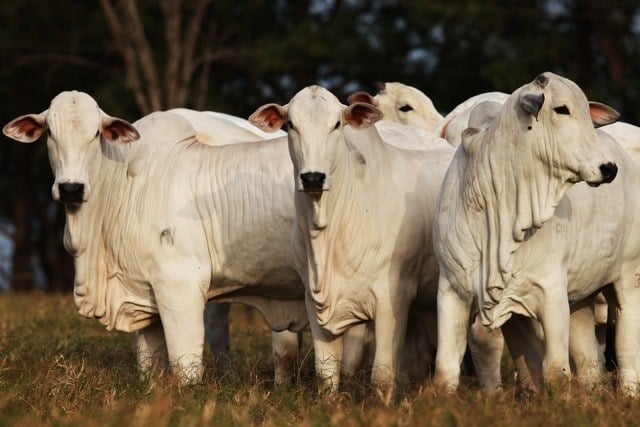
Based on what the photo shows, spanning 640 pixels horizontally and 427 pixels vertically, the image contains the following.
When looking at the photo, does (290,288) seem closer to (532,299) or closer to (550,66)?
(532,299)

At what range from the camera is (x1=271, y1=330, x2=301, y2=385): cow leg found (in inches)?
415

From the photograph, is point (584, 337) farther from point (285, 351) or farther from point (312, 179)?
point (312, 179)

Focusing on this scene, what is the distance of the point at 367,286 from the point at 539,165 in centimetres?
152

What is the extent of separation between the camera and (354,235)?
9234mm

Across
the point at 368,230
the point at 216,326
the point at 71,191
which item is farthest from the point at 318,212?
the point at 216,326

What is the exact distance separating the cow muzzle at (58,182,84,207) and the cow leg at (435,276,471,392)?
2498mm

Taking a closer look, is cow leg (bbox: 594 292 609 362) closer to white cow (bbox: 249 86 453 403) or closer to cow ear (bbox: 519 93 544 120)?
white cow (bbox: 249 86 453 403)

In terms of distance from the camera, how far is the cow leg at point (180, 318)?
985 cm

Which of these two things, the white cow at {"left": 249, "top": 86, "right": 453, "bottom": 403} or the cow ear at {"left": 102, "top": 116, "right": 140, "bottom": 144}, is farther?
the cow ear at {"left": 102, "top": 116, "right": 140, "bottom": 144}

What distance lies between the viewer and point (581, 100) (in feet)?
27.1

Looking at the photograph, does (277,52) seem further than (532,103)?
Yes

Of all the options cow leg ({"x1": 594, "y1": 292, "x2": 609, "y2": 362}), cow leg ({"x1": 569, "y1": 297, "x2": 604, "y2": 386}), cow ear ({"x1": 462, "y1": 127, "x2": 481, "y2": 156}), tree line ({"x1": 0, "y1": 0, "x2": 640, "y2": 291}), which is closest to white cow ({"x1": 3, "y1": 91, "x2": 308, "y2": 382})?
cow ear ({"x1": 462, "y1": 127, "x2": 481, "y2": 156})

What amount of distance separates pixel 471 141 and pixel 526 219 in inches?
25.3

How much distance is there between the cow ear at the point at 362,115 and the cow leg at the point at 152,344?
2.40 metres
